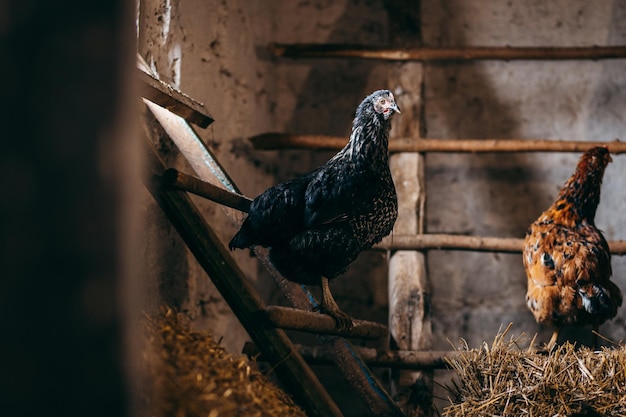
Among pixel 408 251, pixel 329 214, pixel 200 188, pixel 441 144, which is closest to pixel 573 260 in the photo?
pixel 408 251

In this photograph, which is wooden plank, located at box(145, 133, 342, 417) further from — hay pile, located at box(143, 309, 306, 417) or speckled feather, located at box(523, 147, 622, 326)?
speckled feather, located at box(523, 147, 622, 326)

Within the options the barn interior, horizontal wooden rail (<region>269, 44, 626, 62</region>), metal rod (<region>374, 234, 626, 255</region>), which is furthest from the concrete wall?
metal rod (<region>374, 234, 626, 255</region>)

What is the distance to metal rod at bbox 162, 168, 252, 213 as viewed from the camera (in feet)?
8.70

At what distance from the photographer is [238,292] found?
2.71m

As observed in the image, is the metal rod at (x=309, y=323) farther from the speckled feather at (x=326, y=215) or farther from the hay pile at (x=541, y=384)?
the hay pile at (x=541, y=384)

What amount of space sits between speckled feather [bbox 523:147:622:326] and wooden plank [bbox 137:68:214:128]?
168 centimetres

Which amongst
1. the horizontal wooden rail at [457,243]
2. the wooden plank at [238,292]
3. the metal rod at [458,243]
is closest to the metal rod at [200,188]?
the wooden plank at [238,292]

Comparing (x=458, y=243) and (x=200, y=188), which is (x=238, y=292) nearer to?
(x=200, y=188)

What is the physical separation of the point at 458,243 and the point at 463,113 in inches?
34.4

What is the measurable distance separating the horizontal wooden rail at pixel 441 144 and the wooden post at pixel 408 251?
0.07 meters

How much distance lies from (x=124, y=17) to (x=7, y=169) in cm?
27

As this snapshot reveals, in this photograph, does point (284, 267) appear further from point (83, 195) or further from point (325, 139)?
point (83, 195)

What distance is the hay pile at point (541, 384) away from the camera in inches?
107

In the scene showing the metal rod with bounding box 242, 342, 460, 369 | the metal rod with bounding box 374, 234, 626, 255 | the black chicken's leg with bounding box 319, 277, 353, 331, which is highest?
the metal rod with bounding box 374, 234, 626, 255
